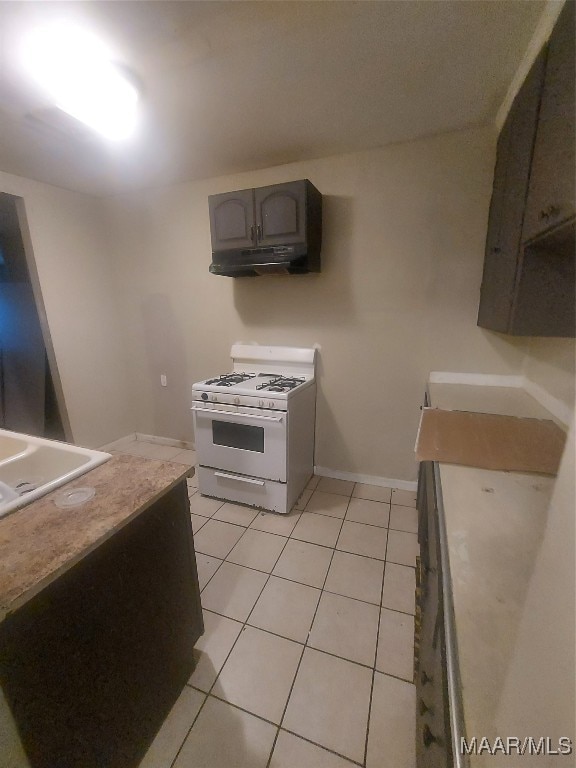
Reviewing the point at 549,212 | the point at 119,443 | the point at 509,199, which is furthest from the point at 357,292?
the point at 119,443

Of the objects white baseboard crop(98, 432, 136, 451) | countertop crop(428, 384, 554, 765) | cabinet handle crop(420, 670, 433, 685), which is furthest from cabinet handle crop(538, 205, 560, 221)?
white baseboard crop(98, 432, 136, 451)

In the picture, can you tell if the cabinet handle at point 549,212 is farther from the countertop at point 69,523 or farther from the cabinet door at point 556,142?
the countertop at point 69,523

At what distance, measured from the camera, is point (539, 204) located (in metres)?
1.01

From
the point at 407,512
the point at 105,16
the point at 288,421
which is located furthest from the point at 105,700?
the point at 105,16

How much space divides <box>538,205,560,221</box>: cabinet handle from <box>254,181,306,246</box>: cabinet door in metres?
1.21

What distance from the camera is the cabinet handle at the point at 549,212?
873 millimetres

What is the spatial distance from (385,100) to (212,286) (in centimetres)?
169

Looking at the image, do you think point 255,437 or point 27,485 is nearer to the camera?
point 27,485

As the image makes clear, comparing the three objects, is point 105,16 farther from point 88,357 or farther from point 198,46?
point 88,357

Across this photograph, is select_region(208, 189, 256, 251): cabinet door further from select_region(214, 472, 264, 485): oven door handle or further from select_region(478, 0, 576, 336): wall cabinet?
select_region(214, 472, 264, 485): oven door handle

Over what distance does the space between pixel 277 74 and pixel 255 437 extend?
1874 millimetres

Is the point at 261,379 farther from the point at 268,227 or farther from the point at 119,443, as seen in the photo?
the point at 119,443

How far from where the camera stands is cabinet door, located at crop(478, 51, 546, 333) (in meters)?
1.11

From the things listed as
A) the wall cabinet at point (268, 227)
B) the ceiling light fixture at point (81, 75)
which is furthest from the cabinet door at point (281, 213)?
the ceiling light fixture at point (81, 75)
